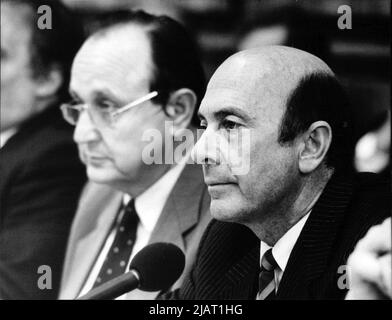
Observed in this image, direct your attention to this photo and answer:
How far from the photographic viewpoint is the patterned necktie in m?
2.65

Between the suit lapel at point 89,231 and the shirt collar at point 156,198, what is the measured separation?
94 mm

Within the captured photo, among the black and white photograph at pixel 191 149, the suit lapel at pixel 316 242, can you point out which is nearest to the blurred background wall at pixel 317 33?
the black and white photograph at pixel 191 149

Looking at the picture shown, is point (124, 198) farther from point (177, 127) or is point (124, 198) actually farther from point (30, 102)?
point (30, 102)

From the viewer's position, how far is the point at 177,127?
2.69 m

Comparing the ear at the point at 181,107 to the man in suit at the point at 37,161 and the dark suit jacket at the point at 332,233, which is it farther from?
the dark suit jacket at the point at 332,233

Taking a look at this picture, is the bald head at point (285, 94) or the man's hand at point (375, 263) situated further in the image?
the bald head at point (285, 94)

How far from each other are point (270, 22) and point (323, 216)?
72 cm

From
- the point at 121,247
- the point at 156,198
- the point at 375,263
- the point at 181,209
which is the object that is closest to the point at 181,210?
the point at 181,209

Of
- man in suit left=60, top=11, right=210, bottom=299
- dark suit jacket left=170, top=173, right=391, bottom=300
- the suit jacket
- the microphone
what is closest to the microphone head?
the microphone

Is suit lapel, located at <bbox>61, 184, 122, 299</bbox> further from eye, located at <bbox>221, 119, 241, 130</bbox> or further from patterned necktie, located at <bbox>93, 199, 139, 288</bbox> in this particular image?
eye, located at <bbox>221, 119, 241, 130</bbox>

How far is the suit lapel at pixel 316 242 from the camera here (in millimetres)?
A: 2188

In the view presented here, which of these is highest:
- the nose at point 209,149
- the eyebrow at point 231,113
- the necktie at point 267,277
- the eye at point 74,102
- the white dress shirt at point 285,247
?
the eye at point 74,102

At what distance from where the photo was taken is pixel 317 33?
2582 millimetres
